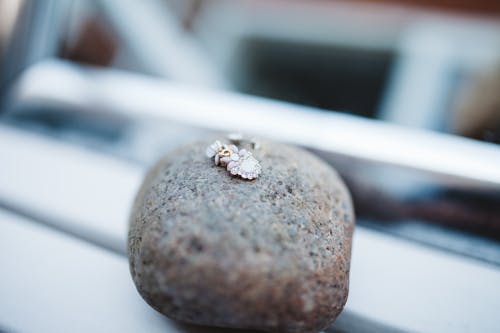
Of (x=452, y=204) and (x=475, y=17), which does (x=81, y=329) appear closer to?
(x=452, y=204)

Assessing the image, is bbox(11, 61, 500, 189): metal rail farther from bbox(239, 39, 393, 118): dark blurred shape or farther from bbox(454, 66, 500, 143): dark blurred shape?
bbox(239, 39, 393, 118): dark blurred shape

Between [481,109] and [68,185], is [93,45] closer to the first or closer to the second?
[68,185]

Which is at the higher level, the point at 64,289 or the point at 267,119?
the point at 267,119

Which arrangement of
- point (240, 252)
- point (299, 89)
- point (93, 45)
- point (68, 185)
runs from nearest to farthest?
point (240, 252)
point (68, 185)
point (93, 45)
point (299, 89)

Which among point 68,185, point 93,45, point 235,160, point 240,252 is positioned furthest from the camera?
point 93,45

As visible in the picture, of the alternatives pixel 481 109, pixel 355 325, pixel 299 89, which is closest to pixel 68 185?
pixel 355 325

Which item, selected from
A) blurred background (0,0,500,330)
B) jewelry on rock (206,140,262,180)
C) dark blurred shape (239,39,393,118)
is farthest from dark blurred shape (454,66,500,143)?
jewelry on rock (206,140,262,180)

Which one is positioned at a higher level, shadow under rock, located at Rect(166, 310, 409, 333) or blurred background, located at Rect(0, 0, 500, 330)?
blurred background, located at Rect(0, 0, 500, 330)

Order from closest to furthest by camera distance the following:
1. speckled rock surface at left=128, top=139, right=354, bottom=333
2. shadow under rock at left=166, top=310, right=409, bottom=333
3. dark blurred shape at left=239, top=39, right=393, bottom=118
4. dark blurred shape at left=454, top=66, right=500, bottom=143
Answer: speckled rock surface at left=128, top=139, right=354, bottom=333
shadow under rock at left=166, top=310, right=409, bottom=333
dark blurred shape at left=454, top=66, right=500, bottom=143
dark blurred shape at left=239, top=39, right=393, bottom=118

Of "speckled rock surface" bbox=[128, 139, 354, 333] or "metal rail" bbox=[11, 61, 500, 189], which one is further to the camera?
"metal rail" bbox=[11, 61, 500, 189]
